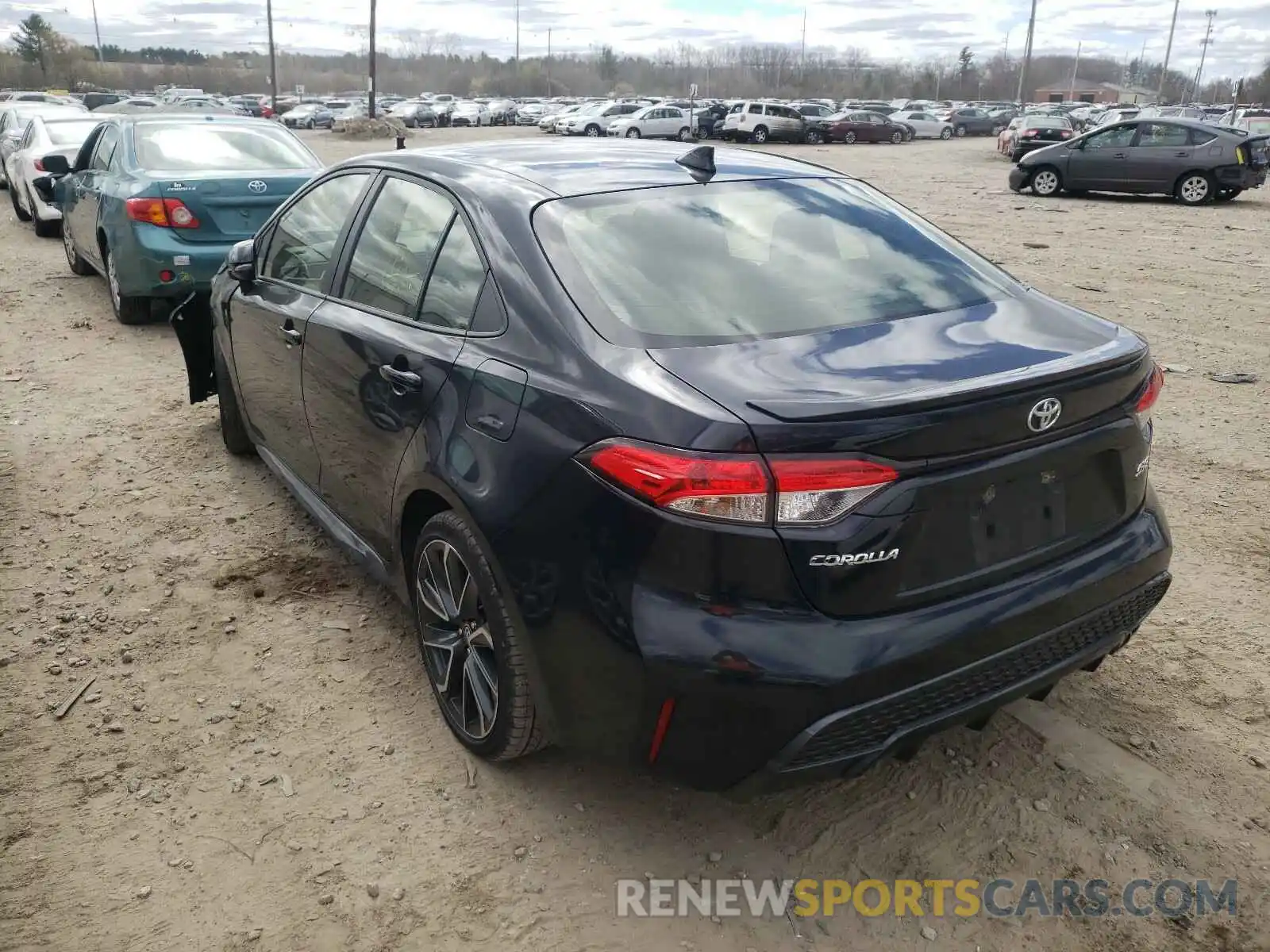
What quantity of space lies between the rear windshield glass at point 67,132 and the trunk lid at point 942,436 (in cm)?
1343

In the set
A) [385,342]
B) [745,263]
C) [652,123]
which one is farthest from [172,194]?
[652,123]

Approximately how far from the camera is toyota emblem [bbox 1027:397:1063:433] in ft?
7.54

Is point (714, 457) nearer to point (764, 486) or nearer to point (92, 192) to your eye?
point (764, 486)

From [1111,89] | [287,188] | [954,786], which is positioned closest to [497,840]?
[954,786]

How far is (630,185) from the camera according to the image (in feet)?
10.2

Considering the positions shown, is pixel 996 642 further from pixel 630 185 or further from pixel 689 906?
pixel 630 185

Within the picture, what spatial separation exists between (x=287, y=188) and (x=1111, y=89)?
145732 millimetres

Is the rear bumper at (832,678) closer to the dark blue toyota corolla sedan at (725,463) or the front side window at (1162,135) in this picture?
the dark blue toyota corolla sedan at (725,463)

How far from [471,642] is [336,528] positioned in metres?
1.08

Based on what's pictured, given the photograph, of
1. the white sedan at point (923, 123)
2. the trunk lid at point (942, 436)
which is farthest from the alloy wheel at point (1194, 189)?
the white sedan at point (923, 123)

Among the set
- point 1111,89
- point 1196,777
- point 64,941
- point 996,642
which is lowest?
point 64,941

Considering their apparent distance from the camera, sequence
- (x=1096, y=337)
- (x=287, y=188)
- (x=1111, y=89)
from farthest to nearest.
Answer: (x=1111, y=89), (x=287, y=188), (x=1096, y=337)

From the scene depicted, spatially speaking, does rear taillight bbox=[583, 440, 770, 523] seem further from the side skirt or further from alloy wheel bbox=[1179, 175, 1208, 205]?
alloy wheel bbox=[1179, 175, 1208, 205]

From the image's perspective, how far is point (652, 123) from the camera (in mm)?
41875
